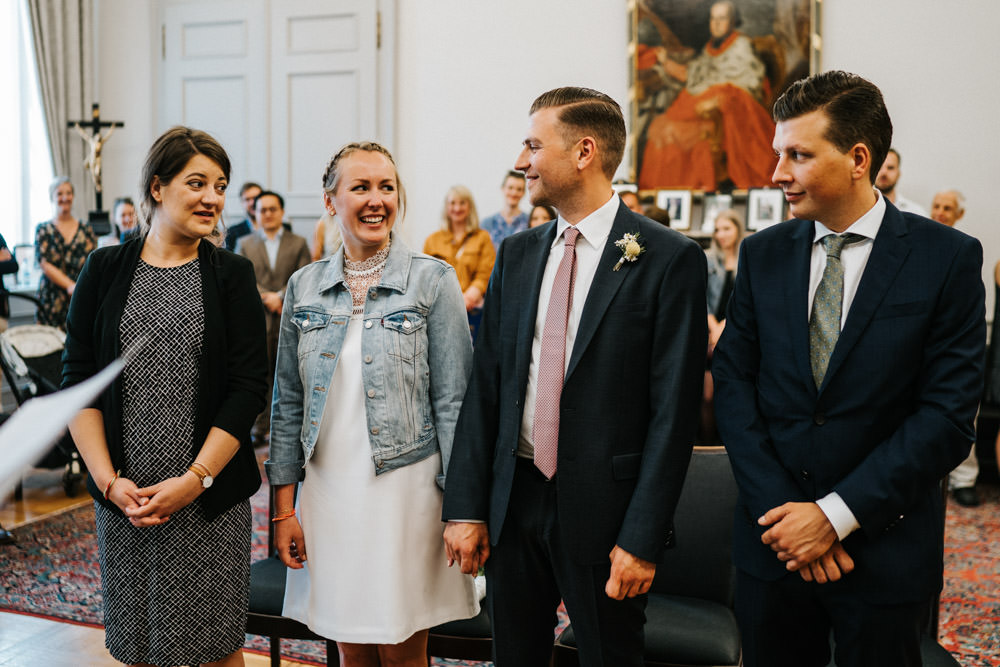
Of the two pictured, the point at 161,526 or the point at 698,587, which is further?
the point at 698,587

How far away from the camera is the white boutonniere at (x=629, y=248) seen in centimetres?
171

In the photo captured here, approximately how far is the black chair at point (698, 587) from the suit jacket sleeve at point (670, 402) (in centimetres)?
47

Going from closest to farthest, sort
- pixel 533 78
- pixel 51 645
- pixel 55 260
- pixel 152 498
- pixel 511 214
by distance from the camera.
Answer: pixel 152 498 → pixel 51 645 → pixel 55 260 → pixel 511 214 → pixel 533 78

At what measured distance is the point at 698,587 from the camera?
235 cm

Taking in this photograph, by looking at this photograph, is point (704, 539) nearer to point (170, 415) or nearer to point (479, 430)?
point (479, 430)

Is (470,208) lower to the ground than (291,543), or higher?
higher

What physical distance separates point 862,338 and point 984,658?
2.09 metres

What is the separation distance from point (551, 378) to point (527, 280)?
8.6 inches

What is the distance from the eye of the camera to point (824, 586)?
63.2 inches

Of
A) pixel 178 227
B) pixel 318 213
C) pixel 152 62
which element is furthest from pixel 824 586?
pixel 152 62

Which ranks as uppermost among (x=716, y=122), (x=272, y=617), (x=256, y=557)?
(x=716, y=122)

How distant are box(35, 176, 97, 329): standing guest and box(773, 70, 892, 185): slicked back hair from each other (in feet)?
18.7

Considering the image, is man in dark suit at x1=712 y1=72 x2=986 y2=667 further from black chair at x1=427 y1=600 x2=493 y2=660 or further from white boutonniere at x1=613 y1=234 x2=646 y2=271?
black chair at x1=427 y1=600 x2=493 y2=660

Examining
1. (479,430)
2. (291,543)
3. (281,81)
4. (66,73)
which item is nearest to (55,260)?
(66,73)
